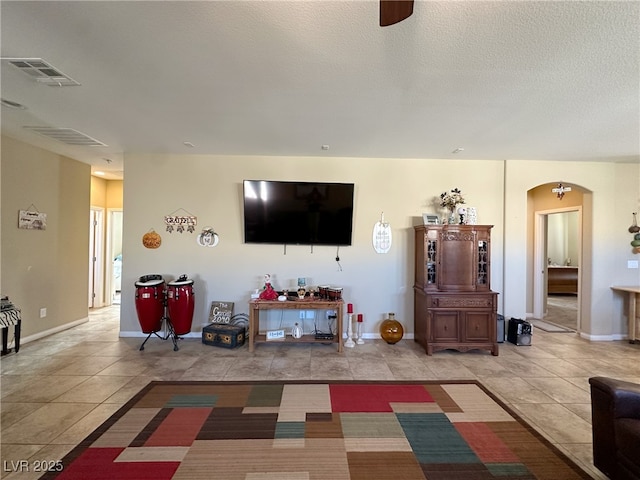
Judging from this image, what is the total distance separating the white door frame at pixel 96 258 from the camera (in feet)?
20.5

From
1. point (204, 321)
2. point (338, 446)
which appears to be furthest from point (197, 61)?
point (204, 321)

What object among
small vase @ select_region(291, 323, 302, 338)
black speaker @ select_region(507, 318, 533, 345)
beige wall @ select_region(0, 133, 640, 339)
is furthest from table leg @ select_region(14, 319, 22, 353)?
black speaker @ select_region(507, 318, 533, 345)

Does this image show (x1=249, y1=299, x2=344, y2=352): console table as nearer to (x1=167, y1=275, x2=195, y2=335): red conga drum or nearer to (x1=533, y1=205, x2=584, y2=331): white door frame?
(x1=167, y1=275, x2=195, y2=335): red conga drum

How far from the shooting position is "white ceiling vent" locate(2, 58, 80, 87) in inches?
85.7

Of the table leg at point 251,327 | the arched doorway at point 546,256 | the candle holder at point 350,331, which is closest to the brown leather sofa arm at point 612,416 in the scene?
the candle holder at point 350,331

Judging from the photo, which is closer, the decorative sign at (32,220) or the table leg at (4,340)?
the table leg at (4,340)

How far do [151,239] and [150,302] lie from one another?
1024 mm

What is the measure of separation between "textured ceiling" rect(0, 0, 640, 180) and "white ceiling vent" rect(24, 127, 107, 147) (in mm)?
157

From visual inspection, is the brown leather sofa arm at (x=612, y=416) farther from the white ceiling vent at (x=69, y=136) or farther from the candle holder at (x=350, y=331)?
the white ceiling vent at (x=69, y=136)

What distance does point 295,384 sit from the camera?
119 inches

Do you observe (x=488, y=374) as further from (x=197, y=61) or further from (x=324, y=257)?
(x=197, y=61)

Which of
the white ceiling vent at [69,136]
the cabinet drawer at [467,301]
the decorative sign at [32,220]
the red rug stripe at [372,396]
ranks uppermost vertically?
the white ceiling vent at [69,136]

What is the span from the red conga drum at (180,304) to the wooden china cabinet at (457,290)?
129 inches

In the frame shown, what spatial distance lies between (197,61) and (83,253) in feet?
15.7
